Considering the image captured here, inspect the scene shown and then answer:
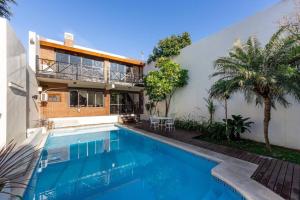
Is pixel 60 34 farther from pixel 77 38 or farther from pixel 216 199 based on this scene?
pixel 216 199

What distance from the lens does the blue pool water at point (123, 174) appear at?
14.2 feet

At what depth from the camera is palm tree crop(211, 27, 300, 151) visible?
574cm

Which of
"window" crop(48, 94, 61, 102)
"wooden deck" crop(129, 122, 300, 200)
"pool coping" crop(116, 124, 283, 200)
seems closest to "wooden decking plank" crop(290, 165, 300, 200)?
"wooden deck" crop(129, 122, 300, 200)

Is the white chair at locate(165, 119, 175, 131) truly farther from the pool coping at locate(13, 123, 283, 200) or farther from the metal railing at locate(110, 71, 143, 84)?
the metal railing at locate(110, 71, 143, 84)

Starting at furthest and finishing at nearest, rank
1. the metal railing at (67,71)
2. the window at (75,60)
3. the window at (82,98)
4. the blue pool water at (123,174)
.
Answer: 1. the window at (82,98)
2. the window at (75,60)
3. the metal railing at (67,71)
4. the blue pool water at (123,174)

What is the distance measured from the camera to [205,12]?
12.5 meters

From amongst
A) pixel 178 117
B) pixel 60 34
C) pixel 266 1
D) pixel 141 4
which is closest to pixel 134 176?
pixel 178 117

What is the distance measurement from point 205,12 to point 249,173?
11.8m

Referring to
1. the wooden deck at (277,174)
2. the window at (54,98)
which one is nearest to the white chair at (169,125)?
the wooden deck at (277,174)

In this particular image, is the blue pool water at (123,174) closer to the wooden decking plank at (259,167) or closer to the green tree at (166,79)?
the wooden decking plank at (259,167)

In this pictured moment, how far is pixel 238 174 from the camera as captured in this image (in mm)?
4648

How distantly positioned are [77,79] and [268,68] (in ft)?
39.8

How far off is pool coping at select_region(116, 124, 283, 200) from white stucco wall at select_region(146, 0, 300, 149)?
3655 mm

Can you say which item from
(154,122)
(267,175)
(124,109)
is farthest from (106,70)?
(267,175)
